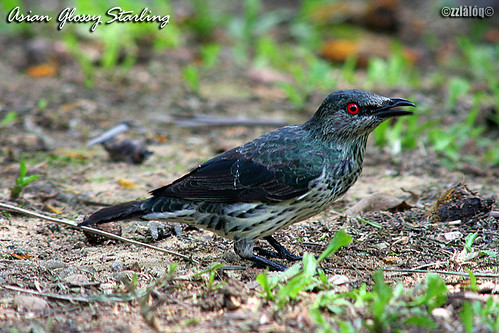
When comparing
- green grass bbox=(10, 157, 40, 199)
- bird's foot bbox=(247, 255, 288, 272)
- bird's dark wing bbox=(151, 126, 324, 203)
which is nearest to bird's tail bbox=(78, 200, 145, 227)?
bird's dark wing bbox=(151, 126, 324, 203)

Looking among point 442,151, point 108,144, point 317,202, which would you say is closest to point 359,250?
point 317,202

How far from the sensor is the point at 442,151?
7008 millimetres

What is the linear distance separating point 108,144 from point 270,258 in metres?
2.66

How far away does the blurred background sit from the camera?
751cm

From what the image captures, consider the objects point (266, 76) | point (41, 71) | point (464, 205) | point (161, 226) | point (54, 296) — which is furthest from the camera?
point (266, 76)

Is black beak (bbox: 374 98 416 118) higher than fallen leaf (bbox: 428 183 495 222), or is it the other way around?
black beak (bbox: 374 98 416 118)

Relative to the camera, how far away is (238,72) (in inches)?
386

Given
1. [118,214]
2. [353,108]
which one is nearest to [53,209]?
[118,214]

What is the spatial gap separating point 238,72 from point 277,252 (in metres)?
5.17

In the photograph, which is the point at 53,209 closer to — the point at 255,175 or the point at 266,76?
the point at 255,175

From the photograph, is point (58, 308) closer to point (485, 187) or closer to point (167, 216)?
point (167, 216)

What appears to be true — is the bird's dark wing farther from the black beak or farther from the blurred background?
the blurred background

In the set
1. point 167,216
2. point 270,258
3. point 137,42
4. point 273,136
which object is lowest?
point 270,258

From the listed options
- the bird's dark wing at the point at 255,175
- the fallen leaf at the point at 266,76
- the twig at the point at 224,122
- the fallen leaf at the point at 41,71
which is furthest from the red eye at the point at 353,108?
the fallen leaf at the point at 41,71
